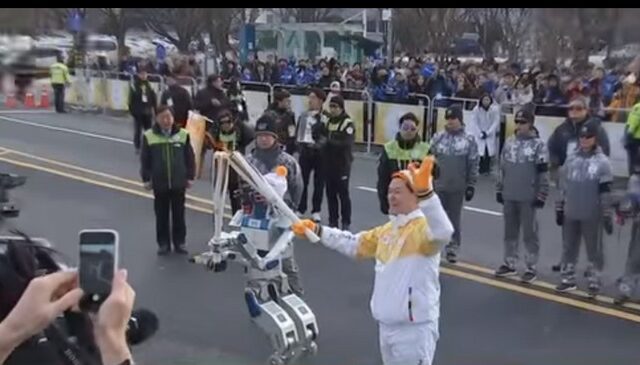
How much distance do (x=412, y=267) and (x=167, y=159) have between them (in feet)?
15.9

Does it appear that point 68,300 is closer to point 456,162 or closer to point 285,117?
point 456,162

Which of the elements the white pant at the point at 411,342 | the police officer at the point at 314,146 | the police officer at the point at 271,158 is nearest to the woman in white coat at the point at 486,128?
the police officer at the point at 314,146

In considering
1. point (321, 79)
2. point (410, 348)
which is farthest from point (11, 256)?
point (321, 79)

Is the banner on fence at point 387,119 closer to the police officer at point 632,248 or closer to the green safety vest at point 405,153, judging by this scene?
the green safety vest at point 405,153

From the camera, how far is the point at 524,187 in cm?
859

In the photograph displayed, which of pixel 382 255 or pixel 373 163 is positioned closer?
pixel 382 255

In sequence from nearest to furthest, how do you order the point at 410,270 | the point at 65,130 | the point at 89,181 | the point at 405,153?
the point at 410,270 → the point at 405,153 → the point at 89,181 → the point at 65,130

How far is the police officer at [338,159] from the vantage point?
10.4 metres

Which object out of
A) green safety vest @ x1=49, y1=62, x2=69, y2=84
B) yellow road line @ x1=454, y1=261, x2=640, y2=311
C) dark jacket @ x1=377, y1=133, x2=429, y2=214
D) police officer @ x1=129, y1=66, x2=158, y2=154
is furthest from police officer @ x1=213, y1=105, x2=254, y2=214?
green safety vest @ x1=49, y1=62, x2=69, y2=84

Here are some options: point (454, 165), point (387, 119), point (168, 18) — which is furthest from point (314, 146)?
point (168, 18)

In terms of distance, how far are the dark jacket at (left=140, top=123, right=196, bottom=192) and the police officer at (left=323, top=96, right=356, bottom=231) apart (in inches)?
59.1

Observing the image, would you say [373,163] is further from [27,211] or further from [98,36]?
[98,36]

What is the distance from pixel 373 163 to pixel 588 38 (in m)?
13.4

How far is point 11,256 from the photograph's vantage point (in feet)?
7.13
